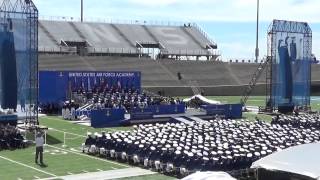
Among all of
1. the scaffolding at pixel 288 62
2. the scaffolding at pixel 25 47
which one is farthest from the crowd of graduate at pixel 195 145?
the scaffolding at pixel 288 62

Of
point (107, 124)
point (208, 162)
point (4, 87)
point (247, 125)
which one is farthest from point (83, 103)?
point (208, 162)

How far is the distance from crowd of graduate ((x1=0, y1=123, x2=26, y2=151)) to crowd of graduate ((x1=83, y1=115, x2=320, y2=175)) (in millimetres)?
2534

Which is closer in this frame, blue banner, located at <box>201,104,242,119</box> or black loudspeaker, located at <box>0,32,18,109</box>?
black loudspeaker, located at <box>0,32,18,109</box>

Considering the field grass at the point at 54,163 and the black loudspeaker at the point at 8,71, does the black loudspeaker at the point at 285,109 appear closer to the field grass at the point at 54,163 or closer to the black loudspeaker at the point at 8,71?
the field grass at the point at 54,163

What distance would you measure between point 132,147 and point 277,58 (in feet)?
67.8

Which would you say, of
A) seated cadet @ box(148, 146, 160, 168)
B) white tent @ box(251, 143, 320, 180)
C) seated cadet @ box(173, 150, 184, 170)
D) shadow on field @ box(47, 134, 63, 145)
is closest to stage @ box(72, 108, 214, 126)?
shadow on field @ box(47, 134, 63, 145)

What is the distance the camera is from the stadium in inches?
583

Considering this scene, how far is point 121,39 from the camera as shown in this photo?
66438 millimetres

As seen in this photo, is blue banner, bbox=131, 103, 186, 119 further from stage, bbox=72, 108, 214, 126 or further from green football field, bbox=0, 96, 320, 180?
green football field, bbox=0, 96, 320, 180

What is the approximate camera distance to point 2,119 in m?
21.4

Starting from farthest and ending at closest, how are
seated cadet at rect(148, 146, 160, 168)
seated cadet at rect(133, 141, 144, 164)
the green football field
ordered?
seated cadet at rect(133, 141, 144, 164) < seated cadet at rect(148, 146, 160, 168) < the green football field

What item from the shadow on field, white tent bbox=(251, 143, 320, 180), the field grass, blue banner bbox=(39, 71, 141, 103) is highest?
blue banner bbox=(39, 71, 141, 103)

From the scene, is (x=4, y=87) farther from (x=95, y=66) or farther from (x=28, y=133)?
(x=95, y=66)

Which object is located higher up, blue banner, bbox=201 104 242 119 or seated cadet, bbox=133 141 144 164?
blue banner, bbox=201 104 242 119
